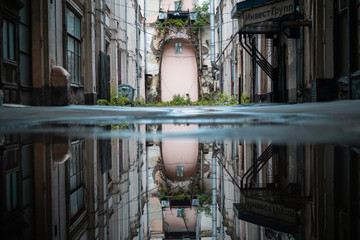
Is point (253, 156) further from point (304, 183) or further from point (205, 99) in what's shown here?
point (205, 99)

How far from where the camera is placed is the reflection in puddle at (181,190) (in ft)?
2.94

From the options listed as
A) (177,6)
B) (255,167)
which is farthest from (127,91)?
(255,167)

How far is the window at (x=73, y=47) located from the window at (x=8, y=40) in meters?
2.95

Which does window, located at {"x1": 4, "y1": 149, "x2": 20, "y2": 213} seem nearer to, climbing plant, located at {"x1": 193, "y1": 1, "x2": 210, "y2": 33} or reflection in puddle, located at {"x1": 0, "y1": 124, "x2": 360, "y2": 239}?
reflection in puddle, located at {"x1": 0, "y1": 124, "x2": 360, "y2": 239}

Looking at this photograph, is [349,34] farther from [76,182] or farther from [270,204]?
[76,182]

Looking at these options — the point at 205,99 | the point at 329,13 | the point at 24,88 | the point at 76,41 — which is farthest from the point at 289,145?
the point at 205,99

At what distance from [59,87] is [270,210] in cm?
769

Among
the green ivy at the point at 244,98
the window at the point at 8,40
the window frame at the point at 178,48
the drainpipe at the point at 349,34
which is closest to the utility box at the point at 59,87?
the window at the point at 8,40

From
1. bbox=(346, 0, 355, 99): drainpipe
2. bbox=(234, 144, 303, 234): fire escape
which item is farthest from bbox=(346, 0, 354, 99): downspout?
bbox=(234, 144, 303, 234): fire escape

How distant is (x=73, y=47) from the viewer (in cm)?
1041

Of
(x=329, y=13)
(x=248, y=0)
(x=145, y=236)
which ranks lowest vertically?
(x=145, y=236)

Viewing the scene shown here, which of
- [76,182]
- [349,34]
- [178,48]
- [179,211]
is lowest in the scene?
[179,211]

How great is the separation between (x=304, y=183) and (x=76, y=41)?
34.9 feet

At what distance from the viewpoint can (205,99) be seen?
2459 cm
